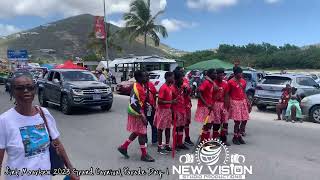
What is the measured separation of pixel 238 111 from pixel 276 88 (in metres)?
8.35

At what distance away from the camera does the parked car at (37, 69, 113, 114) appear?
1587 cm

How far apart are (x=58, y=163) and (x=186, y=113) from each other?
5.58m

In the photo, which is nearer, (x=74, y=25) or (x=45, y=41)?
(x=45, y=41)

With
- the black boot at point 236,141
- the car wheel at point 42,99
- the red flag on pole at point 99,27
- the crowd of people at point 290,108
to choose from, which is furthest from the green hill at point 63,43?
the black boot at point 236,141

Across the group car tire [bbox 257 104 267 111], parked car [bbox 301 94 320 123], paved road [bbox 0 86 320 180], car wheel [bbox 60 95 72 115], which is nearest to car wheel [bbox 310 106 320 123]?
parked car [bbox 301 94 320 123]

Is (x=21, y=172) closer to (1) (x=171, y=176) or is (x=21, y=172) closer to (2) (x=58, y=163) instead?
(2) (x=58, y=163)

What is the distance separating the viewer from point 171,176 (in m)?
7.15

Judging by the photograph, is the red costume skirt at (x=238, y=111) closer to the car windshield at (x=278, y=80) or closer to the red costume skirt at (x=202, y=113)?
the red costume skirt at (x=202, y=113)

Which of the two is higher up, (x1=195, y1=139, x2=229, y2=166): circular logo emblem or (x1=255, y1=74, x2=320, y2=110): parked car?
(x1=255, y1=74, x2=320, y2=110): parked car

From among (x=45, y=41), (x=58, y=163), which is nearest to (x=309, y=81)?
(x=58, y=163)

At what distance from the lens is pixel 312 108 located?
14.5m

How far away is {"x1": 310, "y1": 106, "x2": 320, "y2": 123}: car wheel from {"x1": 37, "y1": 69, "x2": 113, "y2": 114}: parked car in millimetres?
7316

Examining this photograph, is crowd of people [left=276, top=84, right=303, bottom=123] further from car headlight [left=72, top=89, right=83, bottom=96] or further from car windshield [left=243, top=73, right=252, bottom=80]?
car headlight [left=72, top=89, right=83, bottom=96]

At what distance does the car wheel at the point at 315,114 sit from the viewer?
14.3 m
